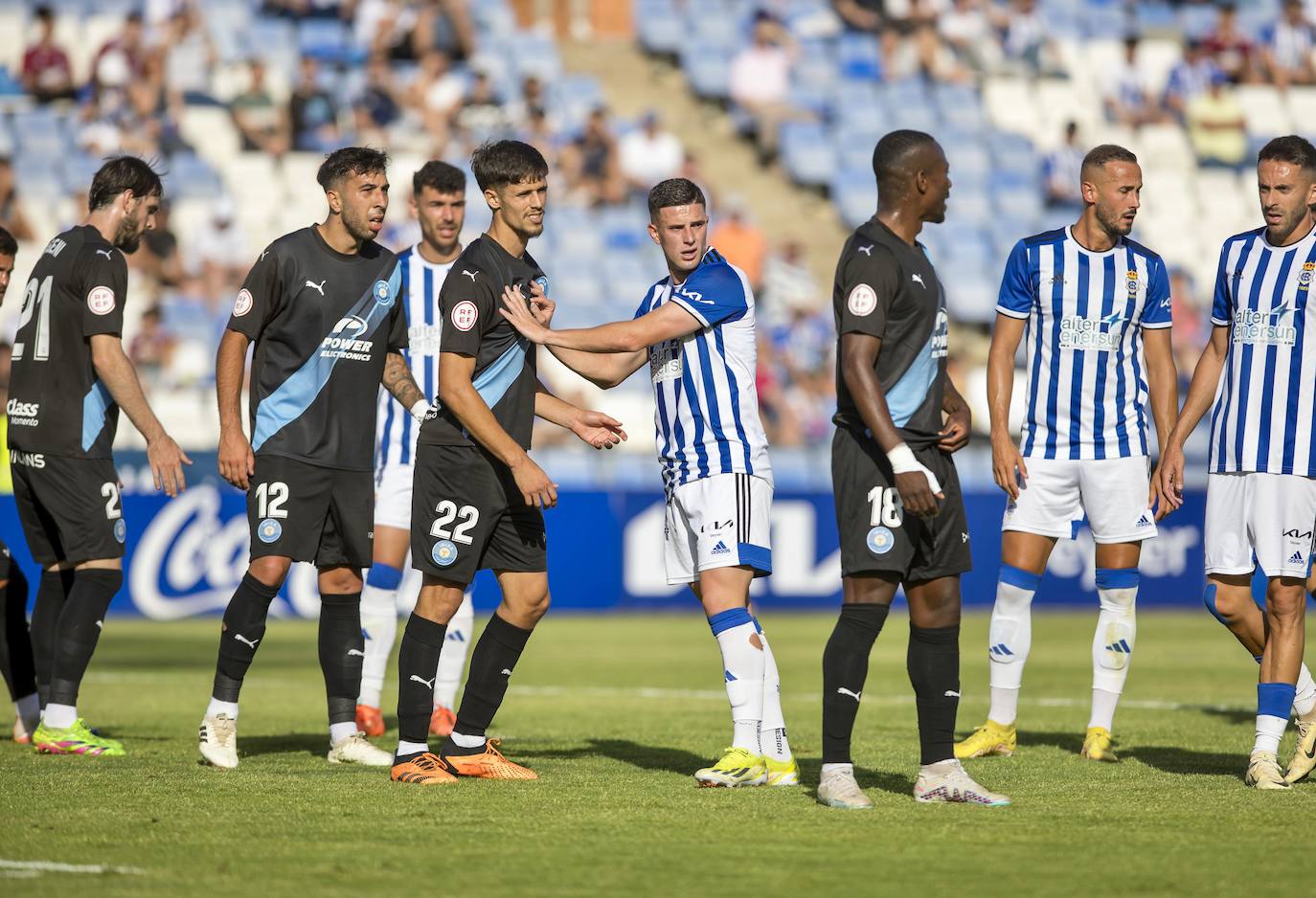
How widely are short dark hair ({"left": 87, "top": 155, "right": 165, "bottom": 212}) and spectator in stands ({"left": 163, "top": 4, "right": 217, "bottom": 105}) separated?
1322cm

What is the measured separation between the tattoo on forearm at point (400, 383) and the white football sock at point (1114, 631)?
3334mm

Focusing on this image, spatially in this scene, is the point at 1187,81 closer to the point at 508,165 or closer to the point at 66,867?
the point at 508,165

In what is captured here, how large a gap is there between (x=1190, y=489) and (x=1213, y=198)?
9.14 m

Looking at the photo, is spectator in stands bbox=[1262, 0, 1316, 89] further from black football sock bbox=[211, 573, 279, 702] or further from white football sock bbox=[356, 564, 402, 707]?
black football sock bbox=[211, 573, 279, 702]

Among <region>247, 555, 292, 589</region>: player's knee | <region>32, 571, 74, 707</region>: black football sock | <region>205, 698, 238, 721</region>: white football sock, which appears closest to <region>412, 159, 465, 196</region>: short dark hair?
<region>247, 555, 292, 589</region>: player's knee

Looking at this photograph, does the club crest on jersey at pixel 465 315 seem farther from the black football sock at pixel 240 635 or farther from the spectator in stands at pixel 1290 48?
the spectator in stands at pixel 1290 48

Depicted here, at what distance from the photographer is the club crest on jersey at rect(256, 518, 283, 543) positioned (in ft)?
23.8

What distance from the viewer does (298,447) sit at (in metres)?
7.33

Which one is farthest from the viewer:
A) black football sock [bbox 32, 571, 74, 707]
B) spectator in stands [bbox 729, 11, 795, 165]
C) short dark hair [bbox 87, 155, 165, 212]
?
spectator in stands [bbox 729, 11, 795, 165]

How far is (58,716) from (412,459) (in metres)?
2.35

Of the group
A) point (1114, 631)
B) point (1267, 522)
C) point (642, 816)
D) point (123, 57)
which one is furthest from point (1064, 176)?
point (642, 816)

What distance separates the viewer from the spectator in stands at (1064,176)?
23469mm

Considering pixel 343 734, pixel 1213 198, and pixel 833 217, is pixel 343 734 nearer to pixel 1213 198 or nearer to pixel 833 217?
pixel 833 217

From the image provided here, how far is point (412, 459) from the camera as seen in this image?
30.3ft
